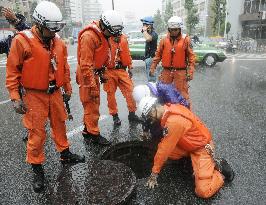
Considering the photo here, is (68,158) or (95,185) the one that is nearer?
(95,185)

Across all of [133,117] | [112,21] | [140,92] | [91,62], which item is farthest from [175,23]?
[140,92]

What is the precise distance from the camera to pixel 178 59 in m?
5.88

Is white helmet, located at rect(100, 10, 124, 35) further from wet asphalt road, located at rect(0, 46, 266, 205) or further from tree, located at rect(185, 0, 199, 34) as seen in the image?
tree, located at rect(185, 0, 199, 34)

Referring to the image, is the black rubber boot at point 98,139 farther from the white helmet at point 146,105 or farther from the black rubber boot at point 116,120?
the white helmet at point 146,105

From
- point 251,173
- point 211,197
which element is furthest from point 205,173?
point 251,173

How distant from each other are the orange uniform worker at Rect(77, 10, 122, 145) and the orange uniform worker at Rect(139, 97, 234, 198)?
1224 millimetres

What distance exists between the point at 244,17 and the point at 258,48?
595 inches

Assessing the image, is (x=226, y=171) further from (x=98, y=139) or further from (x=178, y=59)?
(x=178, y=59)

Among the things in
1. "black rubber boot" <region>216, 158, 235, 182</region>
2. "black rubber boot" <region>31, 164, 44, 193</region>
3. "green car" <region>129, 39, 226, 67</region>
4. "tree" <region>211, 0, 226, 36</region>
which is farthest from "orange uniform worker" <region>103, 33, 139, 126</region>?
"tree" <region>211, 0, 226, 36</region>

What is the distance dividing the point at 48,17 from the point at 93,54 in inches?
47.9

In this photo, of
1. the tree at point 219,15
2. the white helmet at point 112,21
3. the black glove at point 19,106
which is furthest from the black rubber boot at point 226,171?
the tree at point 219,15

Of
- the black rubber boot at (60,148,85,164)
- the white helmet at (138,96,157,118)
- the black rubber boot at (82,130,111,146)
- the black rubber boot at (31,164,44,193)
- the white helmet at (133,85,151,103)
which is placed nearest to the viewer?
the white helmet at (138,96,157,118)

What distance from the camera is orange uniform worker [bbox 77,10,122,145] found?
169 inches

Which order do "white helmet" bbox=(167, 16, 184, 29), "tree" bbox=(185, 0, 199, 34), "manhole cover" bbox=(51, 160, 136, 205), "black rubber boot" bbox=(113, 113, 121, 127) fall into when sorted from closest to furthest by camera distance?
"manhole cover" bbox=(51, 160, 136, 205) < "white helmet" bbox=(167, 16, 184, 29) < "black rubber boot" bbox=(113, 113, 121, 127) < "tree" bbox=(185, 0, 199, 34)
